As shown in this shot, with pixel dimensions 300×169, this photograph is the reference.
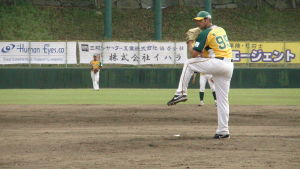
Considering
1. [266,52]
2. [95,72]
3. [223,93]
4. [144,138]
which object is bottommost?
[95,72]

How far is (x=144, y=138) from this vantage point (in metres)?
12.2

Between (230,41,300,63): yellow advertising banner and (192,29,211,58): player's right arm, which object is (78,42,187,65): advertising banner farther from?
(192,29,211,58): player's right arm

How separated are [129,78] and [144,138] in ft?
76.2

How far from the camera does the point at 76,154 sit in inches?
399

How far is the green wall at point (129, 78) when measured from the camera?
1371 inches

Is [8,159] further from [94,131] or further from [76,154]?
[94,131]

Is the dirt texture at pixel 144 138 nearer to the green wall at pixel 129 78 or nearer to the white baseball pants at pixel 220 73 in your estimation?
the white baseball pants at pixel 220 73

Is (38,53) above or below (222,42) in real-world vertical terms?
below

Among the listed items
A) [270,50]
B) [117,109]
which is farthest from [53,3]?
[117,109]

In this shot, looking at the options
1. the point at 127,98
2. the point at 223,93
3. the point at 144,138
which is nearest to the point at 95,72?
the point at 127,98

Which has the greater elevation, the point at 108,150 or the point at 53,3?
the point at 53,3

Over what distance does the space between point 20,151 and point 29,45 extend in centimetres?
2667

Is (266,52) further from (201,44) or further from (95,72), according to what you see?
(201,44)

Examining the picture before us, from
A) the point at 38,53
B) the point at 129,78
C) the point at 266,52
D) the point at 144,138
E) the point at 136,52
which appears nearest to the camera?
the point at 144,138
